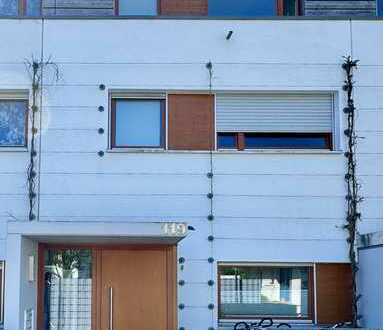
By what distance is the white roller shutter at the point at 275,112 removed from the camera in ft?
37.2

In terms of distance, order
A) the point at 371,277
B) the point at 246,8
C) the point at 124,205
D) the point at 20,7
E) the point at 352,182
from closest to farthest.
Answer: the point at 371,277 < the point at 124,205 < the point at 352,182 < the point at 20,7 < the point at 246,8

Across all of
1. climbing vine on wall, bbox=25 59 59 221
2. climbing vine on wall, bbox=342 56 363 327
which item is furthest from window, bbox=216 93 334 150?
climbing vine on wall, bbox=25 59 59 221

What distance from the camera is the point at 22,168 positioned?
10969mm

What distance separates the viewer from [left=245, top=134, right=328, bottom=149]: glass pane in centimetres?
1135

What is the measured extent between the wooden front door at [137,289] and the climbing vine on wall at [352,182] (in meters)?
2.52

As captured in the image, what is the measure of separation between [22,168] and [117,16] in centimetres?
265

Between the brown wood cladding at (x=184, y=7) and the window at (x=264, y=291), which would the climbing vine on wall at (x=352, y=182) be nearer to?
the window at (x=264, y=291)

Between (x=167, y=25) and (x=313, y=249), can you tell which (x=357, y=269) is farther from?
(x=167, y=25)

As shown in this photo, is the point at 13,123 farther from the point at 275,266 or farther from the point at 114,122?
the point at 275,266

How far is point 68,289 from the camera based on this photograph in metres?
10.8

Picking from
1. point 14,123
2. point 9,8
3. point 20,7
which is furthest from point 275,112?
point 9,8

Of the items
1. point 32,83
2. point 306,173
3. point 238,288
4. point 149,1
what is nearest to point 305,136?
point 306,173

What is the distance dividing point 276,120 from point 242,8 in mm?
1977

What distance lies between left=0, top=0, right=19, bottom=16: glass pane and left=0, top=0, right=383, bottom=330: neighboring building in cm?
74
